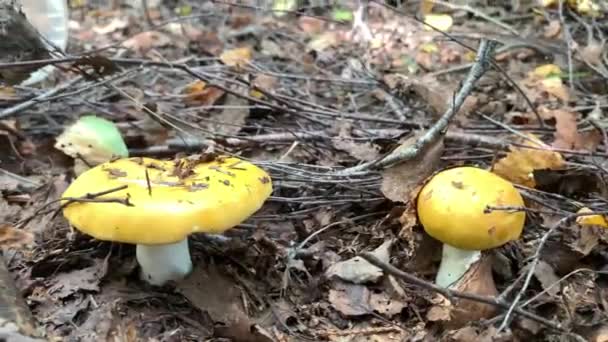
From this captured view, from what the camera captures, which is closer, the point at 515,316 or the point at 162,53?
the point at 515,316

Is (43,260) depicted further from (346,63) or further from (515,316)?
(346,63)

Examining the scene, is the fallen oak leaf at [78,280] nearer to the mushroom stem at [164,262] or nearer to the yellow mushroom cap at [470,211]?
the mushroom stem at [164,262]

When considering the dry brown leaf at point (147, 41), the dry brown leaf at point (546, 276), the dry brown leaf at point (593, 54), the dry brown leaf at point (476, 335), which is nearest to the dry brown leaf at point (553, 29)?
the dry brown leaf at point (593, 54)

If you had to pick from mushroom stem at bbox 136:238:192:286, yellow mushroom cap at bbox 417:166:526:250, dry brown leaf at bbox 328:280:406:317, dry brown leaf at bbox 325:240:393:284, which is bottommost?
dry brown leaf at bbox 328:280:406:317

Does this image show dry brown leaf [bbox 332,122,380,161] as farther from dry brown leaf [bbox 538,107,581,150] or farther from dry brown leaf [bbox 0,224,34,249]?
dry brown leaf [bbox 0,224,34,249]

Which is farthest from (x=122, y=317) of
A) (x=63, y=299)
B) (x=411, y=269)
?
(x=411, y=269)

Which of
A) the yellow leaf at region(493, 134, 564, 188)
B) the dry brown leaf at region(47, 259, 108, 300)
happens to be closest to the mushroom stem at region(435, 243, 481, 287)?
the yellow leaf at region(493, 134, 564, 188)

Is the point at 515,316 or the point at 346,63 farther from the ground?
the point at 515,316
